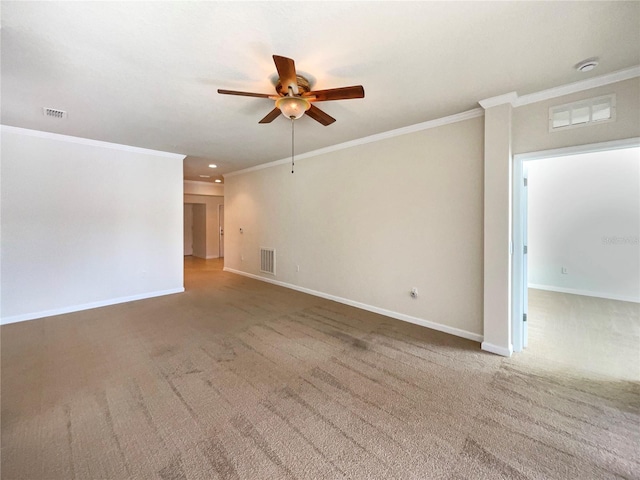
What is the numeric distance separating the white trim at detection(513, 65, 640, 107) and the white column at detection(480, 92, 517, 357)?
16 centimetres

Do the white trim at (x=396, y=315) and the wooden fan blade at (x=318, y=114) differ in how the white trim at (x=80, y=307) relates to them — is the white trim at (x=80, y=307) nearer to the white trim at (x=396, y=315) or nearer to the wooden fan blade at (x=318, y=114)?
the white trim at (x=396, y=315)

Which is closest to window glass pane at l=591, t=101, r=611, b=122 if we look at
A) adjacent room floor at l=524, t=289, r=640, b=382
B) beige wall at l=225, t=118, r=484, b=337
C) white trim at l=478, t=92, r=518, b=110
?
white trim at l=478, t=92, r=518, b=110

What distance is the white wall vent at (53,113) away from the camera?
299cm

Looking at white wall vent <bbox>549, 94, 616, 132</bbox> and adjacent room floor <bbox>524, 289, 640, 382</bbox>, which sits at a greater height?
white wall vent <bbox>549, 94, 616, 132</bbox>

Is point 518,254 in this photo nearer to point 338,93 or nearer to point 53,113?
point 338,93

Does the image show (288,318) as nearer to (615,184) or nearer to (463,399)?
(463,399)

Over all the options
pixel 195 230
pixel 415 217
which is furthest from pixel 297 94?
pixel 195 230

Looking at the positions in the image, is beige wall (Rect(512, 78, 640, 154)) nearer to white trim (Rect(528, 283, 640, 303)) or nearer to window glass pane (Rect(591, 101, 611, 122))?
window glass pane (Rect(591, 101, 611, 122))

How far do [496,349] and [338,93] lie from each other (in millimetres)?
2979

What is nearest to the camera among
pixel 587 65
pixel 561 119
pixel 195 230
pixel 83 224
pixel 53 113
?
pixel 587 65

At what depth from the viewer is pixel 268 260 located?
6.02 meters

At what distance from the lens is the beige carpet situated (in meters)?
1.53

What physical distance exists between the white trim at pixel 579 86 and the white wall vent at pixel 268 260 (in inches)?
187

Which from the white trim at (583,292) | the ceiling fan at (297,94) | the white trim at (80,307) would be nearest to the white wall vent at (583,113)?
the ceiling fan at (297,94)
